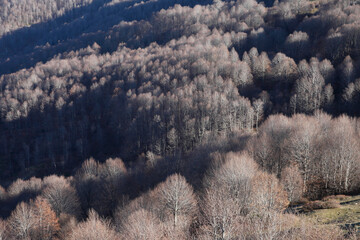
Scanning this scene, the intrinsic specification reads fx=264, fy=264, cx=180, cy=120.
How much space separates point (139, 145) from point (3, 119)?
88846 millimetres

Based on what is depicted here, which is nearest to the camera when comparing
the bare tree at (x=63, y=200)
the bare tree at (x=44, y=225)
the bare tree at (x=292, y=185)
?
the bare tree at (x=292, y=185)

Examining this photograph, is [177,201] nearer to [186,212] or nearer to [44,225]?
[186,212]

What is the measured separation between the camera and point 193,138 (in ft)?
316

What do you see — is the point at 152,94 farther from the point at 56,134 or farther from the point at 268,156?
the point at 268,156

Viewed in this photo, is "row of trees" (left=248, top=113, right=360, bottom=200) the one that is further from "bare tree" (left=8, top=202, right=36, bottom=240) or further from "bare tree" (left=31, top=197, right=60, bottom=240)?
"bare tree" (left=8, top=202, right=36, bottom=240)

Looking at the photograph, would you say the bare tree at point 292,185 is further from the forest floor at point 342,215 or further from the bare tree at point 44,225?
the bare tree at point 44,225

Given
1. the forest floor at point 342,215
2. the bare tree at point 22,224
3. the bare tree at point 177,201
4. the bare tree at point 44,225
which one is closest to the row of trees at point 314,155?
the forest floor at point 342,215

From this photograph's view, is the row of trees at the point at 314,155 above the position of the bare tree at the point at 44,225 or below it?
above

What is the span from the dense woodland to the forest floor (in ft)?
12.0

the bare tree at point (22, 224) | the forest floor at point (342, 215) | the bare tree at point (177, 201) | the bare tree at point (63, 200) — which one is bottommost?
the bare tree at point (63, 200)

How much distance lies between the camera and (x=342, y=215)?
30969 millimetres

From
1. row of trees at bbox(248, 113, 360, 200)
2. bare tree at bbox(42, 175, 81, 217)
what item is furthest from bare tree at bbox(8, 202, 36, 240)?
row of trees at bbox(248, 113, 360, 200)

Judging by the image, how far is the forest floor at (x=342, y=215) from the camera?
28081mm

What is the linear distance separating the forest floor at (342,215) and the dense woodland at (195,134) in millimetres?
3655
